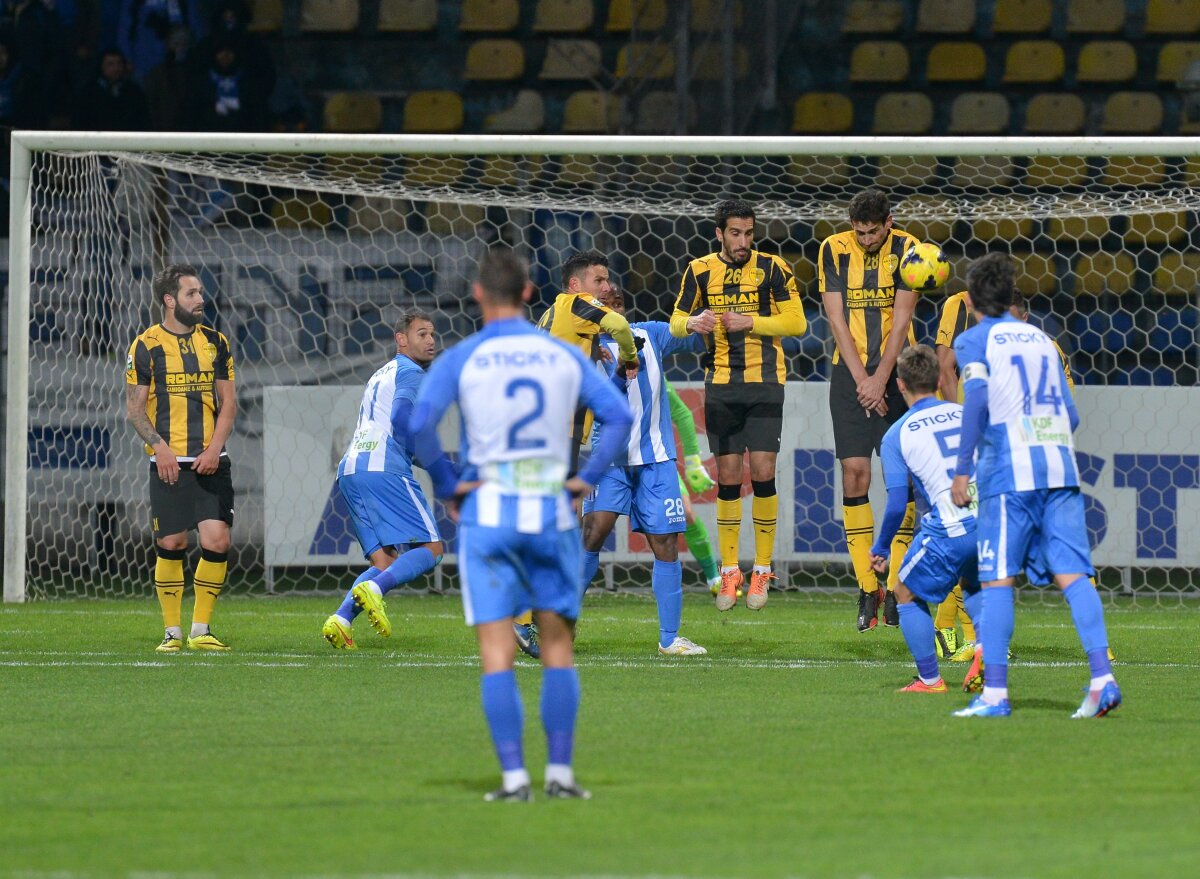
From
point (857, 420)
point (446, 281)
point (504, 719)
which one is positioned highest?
point (446, 281)

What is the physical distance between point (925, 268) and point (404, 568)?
3.31 meters

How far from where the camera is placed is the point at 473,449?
5277mm

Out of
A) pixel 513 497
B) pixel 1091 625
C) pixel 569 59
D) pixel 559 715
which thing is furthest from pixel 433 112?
pixel 559 715

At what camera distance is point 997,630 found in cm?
690

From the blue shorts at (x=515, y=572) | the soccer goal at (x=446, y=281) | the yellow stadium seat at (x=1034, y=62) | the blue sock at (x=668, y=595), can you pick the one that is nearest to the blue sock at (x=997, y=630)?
the blue shorts at (x=515, y=572)

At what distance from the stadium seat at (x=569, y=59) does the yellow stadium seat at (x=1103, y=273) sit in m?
5.41

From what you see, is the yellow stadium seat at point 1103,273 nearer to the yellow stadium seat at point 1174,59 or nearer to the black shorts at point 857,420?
the yellow stadium seat at point 1174,59

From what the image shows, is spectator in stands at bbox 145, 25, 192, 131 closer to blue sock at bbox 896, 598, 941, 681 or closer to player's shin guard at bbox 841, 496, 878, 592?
player's shin guard at bbox 841, 496, 878, 592

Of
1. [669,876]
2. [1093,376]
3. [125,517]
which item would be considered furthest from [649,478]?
[1093,376]

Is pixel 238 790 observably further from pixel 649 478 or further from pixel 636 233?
pixel 636 233

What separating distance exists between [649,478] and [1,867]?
5374mm

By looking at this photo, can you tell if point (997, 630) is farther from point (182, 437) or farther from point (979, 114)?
point (979, 114)

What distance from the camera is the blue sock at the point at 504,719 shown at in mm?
5117

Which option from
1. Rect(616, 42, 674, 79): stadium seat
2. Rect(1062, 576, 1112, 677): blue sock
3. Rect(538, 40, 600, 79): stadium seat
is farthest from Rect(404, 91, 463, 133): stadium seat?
Rect(1062, 576, 1112, 677): blue sock
